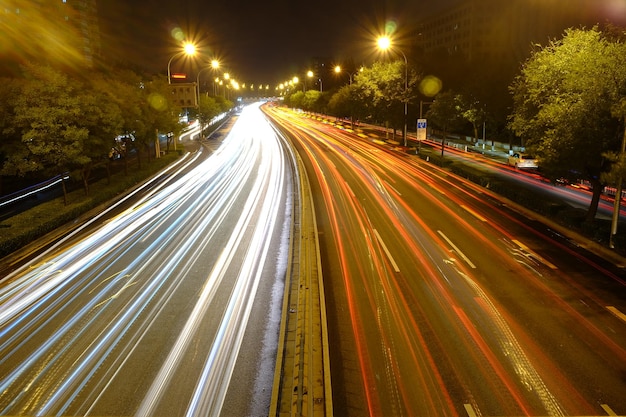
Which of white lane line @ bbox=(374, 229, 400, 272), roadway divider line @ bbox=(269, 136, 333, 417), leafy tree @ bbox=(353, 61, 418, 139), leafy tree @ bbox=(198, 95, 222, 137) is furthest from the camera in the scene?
leafy tree @ bbox=(198, 95, 222, 137)

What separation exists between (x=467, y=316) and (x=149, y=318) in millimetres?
8237

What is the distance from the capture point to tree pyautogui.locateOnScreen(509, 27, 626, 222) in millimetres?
16709

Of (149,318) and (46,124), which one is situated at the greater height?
(46,124)

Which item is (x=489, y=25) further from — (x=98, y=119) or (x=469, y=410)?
(x=469, y=410)

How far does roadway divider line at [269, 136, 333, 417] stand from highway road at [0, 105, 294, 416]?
0.31 meters

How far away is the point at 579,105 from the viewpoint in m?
17.2

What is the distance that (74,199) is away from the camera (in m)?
26.5

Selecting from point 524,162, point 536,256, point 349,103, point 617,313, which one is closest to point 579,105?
point 536,256

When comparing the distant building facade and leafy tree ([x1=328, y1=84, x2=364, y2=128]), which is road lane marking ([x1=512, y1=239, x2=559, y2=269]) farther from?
the distant building facade

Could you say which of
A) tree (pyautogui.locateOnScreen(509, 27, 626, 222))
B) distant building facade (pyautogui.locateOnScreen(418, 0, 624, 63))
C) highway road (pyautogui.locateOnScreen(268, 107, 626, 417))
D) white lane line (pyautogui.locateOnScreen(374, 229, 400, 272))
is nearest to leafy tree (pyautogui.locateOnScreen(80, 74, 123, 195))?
highway road (pyautogui.locateOnScreen(268, 107, 626, 417))

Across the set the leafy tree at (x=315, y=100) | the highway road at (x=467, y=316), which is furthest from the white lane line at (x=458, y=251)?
the leafy tree at (x=315, y=100)

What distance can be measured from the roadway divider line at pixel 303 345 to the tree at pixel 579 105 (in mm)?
10741

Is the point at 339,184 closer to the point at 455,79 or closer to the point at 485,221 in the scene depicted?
the point at 485,221

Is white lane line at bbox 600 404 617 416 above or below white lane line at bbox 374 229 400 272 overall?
below
